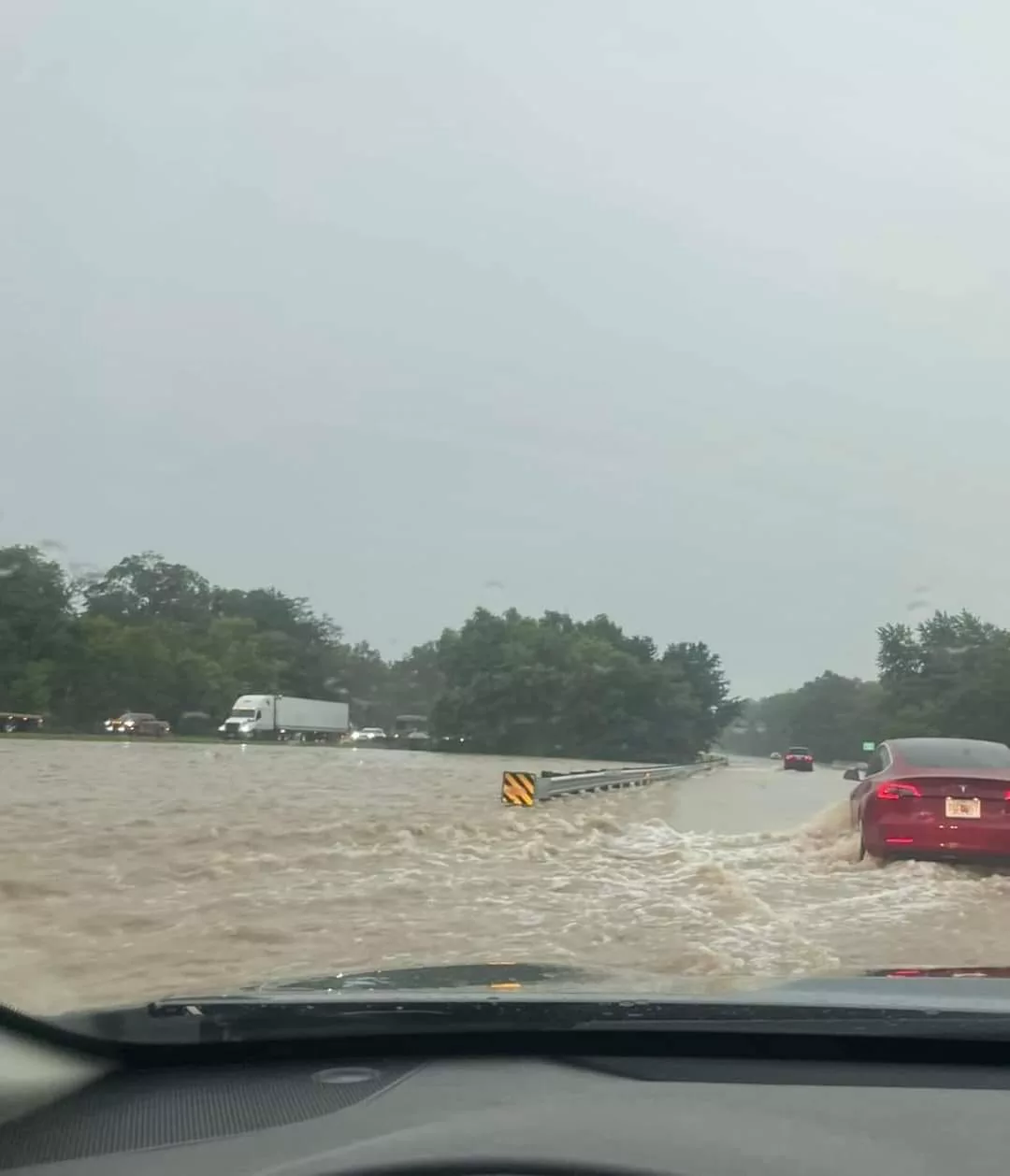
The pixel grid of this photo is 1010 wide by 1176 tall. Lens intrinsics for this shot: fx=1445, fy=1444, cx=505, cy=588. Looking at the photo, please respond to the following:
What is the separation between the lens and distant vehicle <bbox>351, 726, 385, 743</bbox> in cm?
3132

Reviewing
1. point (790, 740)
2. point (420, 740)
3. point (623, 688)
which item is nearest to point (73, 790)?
point (420, 740)

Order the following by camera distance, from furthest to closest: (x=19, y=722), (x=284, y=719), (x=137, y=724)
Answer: (x=284, y=719) → (x=137, y=724) → (x=19, y=722)

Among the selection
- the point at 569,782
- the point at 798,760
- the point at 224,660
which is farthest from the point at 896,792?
the point at 798,760

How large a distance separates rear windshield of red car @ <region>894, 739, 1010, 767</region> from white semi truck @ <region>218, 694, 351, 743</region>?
1535cm

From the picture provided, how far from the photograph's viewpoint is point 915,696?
102ft

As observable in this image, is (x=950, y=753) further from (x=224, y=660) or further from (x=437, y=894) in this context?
(x=224, y=660)

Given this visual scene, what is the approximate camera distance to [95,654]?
981 inches

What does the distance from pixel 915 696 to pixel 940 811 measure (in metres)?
18.9

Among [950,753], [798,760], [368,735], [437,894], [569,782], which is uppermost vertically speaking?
[950,753]

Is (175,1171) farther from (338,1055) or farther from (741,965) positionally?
(741,965)

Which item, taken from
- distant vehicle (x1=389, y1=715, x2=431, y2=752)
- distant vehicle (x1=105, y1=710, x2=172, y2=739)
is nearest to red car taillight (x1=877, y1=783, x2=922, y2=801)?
distant vehicle (x1=105, y1=710, x2=172, y2=739)

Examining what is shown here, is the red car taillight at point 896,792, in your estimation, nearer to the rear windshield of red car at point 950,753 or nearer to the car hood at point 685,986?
the rear windshield of red car at point 950,753

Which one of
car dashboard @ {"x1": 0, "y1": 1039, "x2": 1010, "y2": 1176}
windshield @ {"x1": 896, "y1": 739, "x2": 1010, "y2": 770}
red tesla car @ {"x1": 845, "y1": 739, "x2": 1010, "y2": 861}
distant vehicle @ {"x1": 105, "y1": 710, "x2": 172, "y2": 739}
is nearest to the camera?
car dashboard @ {"x1": 0, "y1": 1039, "x2": 1010, "y2": 1176}

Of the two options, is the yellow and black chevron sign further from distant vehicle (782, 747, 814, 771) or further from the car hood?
distant vehicle (782, 747, 814, 771)
